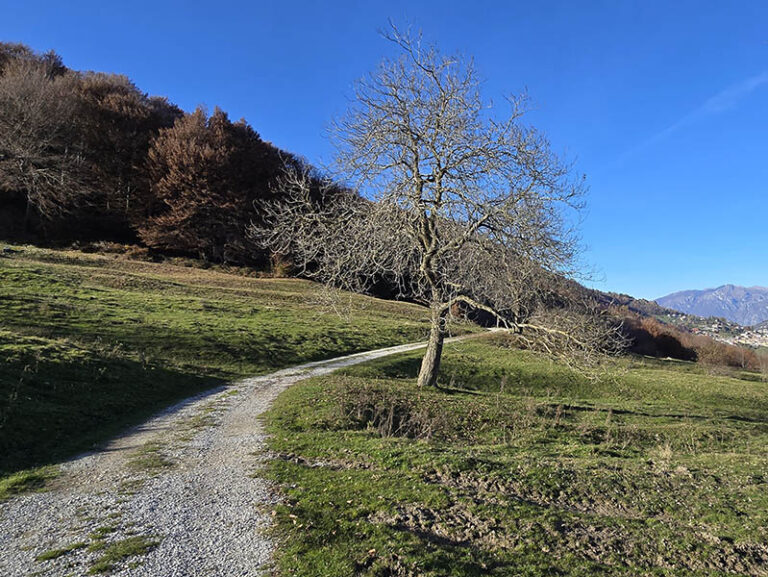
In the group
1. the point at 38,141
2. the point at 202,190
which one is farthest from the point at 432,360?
the point at 38,141

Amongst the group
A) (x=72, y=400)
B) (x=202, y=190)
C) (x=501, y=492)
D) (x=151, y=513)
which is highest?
(x=202, y=190)

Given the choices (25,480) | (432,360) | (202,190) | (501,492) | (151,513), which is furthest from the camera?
(202,190)

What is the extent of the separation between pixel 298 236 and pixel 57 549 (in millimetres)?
11421

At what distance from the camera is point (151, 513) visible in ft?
20.4

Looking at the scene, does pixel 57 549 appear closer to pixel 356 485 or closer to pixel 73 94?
pixel 356 485

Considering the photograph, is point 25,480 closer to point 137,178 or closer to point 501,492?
point 501,492

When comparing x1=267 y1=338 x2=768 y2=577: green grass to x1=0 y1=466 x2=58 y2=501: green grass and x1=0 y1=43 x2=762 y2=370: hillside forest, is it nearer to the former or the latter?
x1=0 y1=466 x2=58 y2=501: green grass

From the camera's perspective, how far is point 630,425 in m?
15.5

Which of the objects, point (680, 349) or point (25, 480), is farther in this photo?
point (680, 349)

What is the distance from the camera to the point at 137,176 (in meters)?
55.2

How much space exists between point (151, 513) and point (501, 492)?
17.2 ft

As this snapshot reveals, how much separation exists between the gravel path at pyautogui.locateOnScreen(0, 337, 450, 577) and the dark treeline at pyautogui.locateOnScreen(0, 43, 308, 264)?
153 ft

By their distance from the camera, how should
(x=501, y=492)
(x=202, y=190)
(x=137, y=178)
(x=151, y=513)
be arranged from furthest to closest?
(x=137, y=178) < (x=202, y=190) < (x=501, y=492) < (x=151, y=513)

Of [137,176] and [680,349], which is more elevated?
[137,176]
